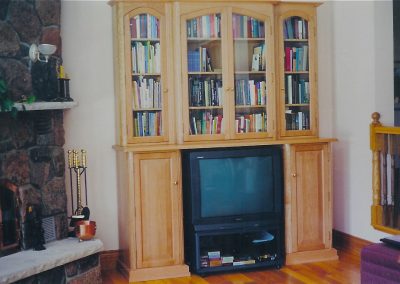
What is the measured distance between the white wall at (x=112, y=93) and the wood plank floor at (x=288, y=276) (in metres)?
Answer: 0.36

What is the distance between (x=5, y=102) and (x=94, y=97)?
3.27 feet

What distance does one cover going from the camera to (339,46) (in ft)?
16.3

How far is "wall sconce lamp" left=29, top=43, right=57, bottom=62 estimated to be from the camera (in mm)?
3902

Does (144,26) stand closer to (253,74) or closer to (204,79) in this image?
(204,79)

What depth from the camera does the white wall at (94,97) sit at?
4.47m

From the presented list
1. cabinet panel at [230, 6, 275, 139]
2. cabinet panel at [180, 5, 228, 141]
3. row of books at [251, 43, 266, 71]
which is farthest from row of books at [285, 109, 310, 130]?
cabinet panel at [180, 5, 228, 141]

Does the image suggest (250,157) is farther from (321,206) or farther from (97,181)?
(97,181)

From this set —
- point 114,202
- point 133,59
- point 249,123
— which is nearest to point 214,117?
point 249,123

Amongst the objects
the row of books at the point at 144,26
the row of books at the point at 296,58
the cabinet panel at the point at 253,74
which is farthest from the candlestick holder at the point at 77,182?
the row of books at the point at 296,58

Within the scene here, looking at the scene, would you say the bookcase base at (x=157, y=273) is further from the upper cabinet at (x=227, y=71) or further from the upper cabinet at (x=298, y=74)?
the upper cabinet at (x=298, y=74)

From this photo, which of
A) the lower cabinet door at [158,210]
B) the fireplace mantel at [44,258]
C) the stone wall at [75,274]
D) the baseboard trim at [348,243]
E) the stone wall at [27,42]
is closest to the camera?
the fireplace mantel at [44,258]

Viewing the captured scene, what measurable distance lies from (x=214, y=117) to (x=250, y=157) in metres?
0.41

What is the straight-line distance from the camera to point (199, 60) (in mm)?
4465

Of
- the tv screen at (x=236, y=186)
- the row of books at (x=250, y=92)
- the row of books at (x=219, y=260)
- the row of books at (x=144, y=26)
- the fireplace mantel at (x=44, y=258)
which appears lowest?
the row of books at (x=219, y=260)
